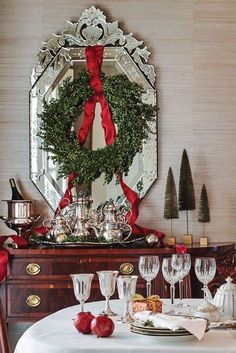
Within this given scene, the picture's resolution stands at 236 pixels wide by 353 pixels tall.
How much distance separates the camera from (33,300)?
155 inches

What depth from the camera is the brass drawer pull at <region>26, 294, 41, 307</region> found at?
155 inches

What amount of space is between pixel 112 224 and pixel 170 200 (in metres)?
0.42

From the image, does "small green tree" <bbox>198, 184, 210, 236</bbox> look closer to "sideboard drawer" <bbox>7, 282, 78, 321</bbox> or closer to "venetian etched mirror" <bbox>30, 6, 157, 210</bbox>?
"venetian etched mirror" <bbox>30, 6, 157, 210</bbox>

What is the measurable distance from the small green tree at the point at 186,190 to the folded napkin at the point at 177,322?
2049 millimetres

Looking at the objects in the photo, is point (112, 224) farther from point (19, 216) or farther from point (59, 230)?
point (19, 216)

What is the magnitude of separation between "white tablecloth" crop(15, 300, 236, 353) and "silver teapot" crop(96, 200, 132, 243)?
64.9 inches

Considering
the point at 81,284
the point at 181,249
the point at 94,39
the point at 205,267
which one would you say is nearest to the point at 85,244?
the point at 181,249

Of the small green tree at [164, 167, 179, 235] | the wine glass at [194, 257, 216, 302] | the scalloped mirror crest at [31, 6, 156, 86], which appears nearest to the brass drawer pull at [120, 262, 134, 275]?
the small green tree at [164, 167, 179, 235]

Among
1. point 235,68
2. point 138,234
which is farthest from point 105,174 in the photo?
point 235,68

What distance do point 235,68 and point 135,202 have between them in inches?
40.5

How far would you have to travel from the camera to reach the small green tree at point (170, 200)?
14.0ft

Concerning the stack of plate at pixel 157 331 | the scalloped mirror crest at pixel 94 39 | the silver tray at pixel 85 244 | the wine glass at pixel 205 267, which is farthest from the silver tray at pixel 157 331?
the scalloped mirror crest at pixel 94 39

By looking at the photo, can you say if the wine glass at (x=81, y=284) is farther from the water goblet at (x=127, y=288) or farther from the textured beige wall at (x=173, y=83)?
the textured beige wall at (x=173, y=83)

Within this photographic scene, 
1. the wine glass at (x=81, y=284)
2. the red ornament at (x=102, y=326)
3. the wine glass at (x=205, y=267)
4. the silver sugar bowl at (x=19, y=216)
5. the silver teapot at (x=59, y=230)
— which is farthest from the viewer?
the silver sugar bowl at (x=19, y=216)
